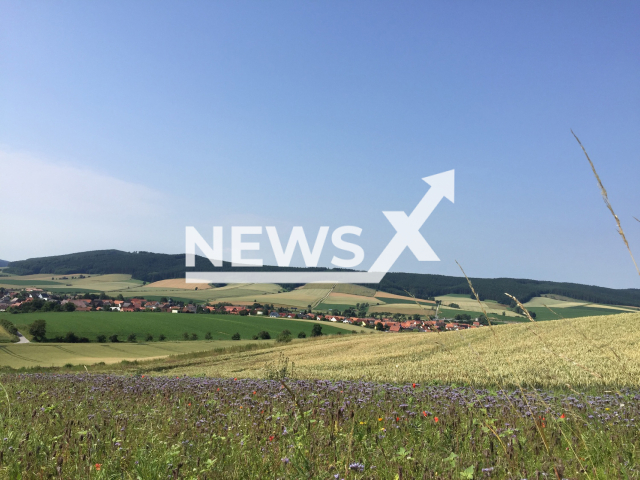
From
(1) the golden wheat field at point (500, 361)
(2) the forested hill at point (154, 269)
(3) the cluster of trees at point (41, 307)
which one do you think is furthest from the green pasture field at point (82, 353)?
(2) the forested hill at point (154, 269)

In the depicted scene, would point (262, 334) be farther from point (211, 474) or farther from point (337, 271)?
point (337, 271)

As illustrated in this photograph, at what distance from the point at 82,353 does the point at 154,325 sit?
68.8 feet

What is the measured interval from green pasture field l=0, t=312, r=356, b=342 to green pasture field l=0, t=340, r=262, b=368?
354 inches

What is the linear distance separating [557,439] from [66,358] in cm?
4692

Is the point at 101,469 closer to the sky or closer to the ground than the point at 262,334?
closer to the sky

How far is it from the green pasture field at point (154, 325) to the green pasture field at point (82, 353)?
9.00 metres

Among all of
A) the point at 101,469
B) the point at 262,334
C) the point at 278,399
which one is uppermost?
the point at 101,469

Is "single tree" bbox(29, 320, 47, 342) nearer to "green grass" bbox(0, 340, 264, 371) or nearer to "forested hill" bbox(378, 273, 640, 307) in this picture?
"green grass" bbox(0, 340, 264, 371)

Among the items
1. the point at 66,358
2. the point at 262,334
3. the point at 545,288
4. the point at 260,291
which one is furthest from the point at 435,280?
the point at 66,358

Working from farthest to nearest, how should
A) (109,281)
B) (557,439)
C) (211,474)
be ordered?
(109,281) < (557,439) < (211,474)

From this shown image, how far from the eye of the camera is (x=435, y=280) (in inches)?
4648

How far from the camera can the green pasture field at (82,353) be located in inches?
1516

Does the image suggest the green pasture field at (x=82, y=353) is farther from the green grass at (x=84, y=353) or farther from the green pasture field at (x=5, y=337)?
the green pasture field at (x=5, y=337)

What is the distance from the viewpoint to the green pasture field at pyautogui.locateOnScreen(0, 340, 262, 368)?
3850 cm
